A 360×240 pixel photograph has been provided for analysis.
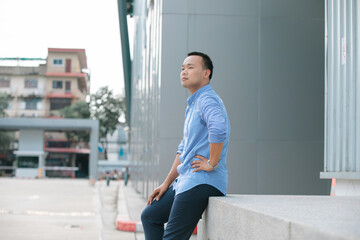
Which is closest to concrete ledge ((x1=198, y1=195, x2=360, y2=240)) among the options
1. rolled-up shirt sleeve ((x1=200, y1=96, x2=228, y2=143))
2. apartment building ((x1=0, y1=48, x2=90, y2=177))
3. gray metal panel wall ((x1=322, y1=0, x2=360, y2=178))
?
rolled-up shirt sleeve ((x1=200, y1=96, x2=228, y2=143))

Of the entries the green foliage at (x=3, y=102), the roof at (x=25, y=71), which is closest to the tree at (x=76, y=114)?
the roof at (x=25, y=71)

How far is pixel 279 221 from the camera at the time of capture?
2.13 meters

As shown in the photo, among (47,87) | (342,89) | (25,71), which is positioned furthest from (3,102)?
(342,89)

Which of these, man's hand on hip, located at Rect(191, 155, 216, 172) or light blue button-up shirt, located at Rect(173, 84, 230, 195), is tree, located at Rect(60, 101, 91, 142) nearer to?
light blue button-up shirt, located at Rect(173, 84, 230, 195)

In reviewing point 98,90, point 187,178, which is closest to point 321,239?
point 187,178

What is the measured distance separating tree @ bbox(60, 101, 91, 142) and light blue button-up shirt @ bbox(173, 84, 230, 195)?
2271 inches

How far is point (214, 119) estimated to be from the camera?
10.1ft

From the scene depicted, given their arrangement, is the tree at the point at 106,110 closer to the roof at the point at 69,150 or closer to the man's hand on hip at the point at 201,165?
the roof at the point at 69,150

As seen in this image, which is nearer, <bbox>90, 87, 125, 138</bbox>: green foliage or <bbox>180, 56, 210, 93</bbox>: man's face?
<bbox>180, 56, 210, 93</bbox>: man's face

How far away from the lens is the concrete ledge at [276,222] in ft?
5.90

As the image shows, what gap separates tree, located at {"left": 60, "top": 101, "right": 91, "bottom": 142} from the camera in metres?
60.4

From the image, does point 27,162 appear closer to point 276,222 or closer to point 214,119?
point 214,119

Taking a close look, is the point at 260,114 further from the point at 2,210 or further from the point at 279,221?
the point at 2,210

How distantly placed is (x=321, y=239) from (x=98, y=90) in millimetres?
69732
